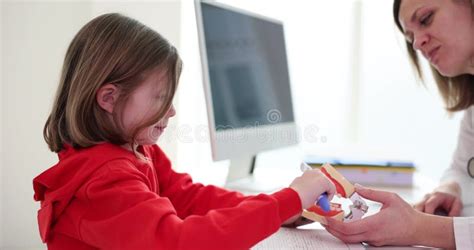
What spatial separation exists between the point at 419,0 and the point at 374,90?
5.54 ft

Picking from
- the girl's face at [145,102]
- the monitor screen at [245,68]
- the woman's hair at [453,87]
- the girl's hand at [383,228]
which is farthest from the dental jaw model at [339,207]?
the woman's hair at [453,87]

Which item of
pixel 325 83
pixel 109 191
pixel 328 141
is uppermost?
pixel 325 83

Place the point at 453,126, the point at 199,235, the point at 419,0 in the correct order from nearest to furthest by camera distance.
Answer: the point at 199,235, the point at 419,0, the point at 453,126

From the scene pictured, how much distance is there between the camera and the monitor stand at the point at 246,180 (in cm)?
114

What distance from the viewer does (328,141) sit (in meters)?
2.52

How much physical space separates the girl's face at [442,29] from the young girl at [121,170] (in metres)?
0.53

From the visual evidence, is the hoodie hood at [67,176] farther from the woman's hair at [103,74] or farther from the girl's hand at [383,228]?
the girl's hand at [383,228]

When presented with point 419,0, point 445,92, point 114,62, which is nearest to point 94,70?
point 114,62

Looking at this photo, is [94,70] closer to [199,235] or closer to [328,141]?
[199,235]

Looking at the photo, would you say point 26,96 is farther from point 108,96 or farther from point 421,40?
point 421,40

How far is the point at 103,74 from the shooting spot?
633mm

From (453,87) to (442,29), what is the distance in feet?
1.06

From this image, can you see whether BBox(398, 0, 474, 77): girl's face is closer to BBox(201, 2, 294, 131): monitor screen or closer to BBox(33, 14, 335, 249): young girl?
BBox(201, 2, 294, 131): monitor screen

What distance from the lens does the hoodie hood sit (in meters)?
0.58
